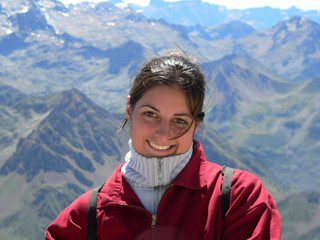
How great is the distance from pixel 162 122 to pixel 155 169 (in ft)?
1.68

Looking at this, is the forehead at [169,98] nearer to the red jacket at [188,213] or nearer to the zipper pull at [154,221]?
the red jacket at [188,213]

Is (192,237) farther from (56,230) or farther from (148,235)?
(56,230)

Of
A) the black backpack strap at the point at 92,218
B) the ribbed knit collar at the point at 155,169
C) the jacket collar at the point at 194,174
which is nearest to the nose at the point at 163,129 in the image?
the ribbed knit collar at the point at 155,169

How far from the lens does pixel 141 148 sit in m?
4.09

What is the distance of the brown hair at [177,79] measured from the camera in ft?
12.8

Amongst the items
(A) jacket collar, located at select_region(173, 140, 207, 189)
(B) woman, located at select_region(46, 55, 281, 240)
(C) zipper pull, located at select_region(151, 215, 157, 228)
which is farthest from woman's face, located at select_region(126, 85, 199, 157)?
(C) zipper pull, located at select_region(151, 215, 157, 228)

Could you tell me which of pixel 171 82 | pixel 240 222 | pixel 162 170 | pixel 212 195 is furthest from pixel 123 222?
pixel 171 82

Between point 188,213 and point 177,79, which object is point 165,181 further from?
point 177,79

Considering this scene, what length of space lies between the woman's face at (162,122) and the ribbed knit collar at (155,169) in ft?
0.25

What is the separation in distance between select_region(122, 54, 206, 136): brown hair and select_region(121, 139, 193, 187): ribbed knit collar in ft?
1.62

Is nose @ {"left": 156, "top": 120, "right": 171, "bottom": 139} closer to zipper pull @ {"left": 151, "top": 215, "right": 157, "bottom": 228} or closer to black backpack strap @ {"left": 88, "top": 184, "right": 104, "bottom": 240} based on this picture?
zipper pull @ {"left": 151, "top": 215, "right": 157, "bottom": 228}

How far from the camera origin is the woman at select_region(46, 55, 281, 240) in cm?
364

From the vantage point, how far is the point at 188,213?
370 centimetres

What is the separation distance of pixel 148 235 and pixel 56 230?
40.7 inches
